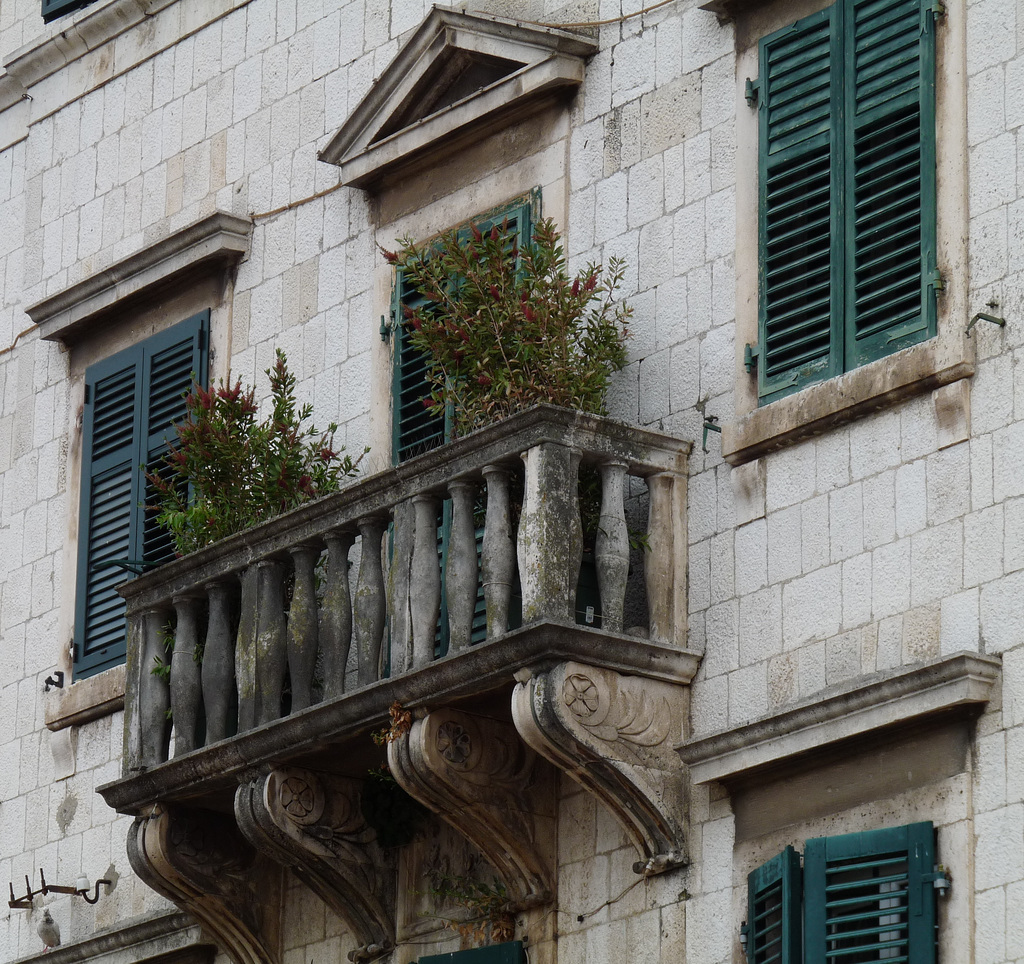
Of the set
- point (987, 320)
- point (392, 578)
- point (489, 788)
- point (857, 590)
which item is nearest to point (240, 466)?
point (392, 578)

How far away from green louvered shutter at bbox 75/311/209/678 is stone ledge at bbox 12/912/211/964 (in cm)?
147

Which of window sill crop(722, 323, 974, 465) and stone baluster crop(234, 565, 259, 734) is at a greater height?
window sill crop(722, 323, 974, 465)

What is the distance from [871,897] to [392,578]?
8.99 ft

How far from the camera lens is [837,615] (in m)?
11.3

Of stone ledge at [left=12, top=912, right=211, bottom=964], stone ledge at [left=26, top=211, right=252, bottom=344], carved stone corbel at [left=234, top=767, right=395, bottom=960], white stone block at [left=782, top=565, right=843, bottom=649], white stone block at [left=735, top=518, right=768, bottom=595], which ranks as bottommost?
stone ledge at [left=12, top=912, right=211, bottom=964]

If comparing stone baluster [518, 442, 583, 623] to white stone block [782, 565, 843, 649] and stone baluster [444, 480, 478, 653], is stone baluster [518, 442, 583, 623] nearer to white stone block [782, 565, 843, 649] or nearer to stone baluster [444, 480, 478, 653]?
stone baluster [444, 480, 478, 653]

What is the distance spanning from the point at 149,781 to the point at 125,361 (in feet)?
9.88

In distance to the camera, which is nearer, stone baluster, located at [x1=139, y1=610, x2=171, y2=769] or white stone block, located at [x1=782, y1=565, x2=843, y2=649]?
white stone block, located at [x1=782, y1=565, x2=843, y2=649]

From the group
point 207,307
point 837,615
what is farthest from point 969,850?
point 207,307

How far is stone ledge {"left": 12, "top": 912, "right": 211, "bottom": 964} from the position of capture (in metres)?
14.2

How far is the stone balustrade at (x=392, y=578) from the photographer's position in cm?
1168

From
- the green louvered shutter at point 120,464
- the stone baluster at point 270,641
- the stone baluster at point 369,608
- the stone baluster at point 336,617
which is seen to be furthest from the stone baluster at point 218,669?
the green louvered shutter at point 120,464

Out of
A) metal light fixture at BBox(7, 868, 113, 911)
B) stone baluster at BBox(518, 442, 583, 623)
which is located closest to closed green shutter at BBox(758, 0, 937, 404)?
stone baluster at BBox(518, 442, 583, 623)

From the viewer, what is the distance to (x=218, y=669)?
43.2 feet
